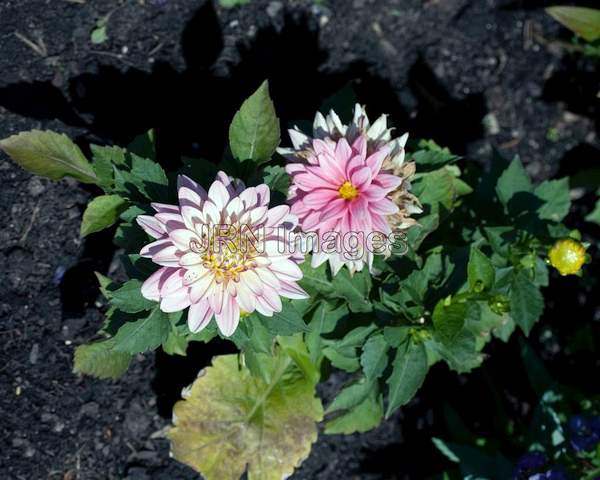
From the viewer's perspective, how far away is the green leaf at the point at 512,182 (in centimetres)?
266

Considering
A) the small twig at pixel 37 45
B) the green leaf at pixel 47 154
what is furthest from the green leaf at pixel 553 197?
the small twig at pixel 37 45

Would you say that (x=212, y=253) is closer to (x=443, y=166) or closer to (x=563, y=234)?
(x=443, y=166)

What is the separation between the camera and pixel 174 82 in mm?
3057

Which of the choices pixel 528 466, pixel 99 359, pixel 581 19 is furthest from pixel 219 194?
pixel 581 19

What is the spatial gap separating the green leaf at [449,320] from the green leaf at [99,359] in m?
1.03

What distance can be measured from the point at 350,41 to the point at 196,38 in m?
0.73

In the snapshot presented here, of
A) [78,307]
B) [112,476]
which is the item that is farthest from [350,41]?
[112,476]

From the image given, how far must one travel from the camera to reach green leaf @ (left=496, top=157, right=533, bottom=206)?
2662 millimetres

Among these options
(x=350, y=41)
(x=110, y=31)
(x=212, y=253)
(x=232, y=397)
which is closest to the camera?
(x=212, y=253)

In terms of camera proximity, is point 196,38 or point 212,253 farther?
point 196,38

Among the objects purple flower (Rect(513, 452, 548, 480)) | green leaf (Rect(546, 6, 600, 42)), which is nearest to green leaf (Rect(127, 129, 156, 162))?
purple flower (Rect(513, 452, 548, 480))

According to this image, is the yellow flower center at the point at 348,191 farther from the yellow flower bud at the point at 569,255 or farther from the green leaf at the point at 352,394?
the green leaf at the point at 352,394

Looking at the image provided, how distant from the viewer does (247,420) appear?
106 inches

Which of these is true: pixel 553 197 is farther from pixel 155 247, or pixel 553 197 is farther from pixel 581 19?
pixel 155 247
